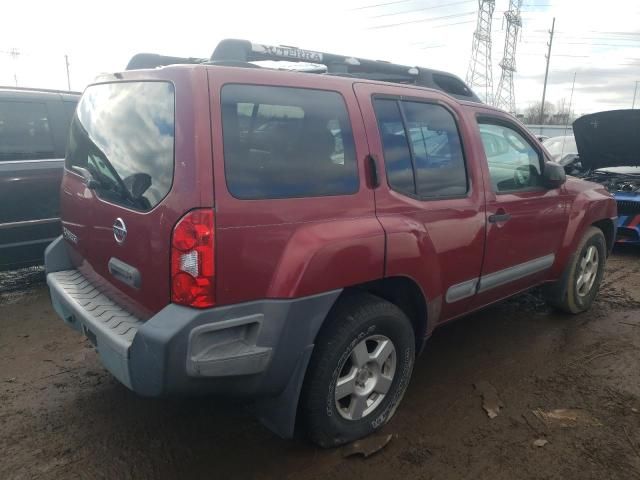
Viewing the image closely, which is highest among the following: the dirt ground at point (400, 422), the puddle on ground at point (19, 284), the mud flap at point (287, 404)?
the mud flap at point (287, 404)

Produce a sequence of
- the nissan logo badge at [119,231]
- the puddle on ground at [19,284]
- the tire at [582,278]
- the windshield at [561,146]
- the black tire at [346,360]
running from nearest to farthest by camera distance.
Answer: the nissan logo badge at [119,231], the black tire at [346,360], the tire at [582,278], the puddle on ground at [19,284], the windshield at [561,146]

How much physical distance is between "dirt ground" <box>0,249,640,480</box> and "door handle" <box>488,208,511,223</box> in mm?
1062

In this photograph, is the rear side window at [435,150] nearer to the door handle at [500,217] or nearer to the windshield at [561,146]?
the door handle at [500,217]

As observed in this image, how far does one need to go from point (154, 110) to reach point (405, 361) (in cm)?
184

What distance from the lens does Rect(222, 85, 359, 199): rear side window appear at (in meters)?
2.05

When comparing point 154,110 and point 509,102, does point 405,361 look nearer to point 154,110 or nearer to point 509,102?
point 154,110

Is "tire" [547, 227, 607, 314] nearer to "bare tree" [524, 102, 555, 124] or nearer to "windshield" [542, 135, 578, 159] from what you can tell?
"windshield" [542, 135, 578, 159]

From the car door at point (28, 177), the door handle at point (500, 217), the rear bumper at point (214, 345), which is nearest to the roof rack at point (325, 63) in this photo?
the door handle at point (500, 217)

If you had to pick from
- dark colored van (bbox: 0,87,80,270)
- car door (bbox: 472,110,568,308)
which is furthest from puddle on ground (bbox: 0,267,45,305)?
car door (bbox: 472,110,568,308)

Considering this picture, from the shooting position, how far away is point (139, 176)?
2.19 m

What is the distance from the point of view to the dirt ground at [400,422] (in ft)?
8.00

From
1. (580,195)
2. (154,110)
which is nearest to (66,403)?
(154,110)

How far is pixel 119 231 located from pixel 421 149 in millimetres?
1663

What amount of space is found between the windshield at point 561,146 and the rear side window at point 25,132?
28.2 feet
